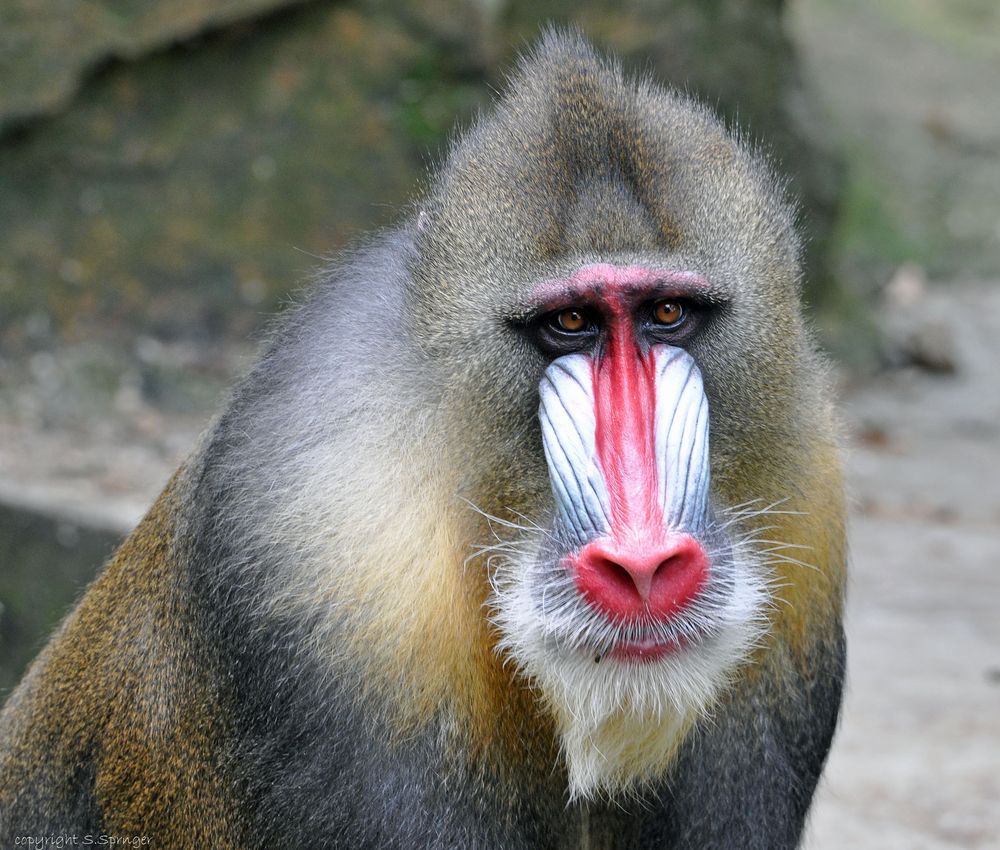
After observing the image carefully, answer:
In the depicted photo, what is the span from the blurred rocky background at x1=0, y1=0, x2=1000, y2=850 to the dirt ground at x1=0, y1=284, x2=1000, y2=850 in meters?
0.03

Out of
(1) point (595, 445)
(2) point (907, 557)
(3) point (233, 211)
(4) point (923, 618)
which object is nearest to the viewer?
(1) point (595, 445)

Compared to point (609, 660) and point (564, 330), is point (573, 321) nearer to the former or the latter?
point (564, 330)

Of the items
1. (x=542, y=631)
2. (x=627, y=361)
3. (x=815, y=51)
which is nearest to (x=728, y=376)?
(x=627, y=361)

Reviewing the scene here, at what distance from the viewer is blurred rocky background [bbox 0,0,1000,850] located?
24.1 feet

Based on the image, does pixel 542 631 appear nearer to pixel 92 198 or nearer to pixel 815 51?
pixel 92 198

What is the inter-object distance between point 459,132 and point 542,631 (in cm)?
129

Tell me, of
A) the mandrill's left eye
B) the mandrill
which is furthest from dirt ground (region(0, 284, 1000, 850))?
the mandrill's left eye

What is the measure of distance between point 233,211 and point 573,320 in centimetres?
600

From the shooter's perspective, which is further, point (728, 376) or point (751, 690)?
point (751, 690)

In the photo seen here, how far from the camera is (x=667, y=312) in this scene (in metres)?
3.21

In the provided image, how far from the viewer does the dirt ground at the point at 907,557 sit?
560cm

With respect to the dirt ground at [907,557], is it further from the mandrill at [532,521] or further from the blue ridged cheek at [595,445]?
the blue ridged cheek at [595,445]

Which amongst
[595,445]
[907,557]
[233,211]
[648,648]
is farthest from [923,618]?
[595,445]

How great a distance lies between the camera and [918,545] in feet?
26.8
